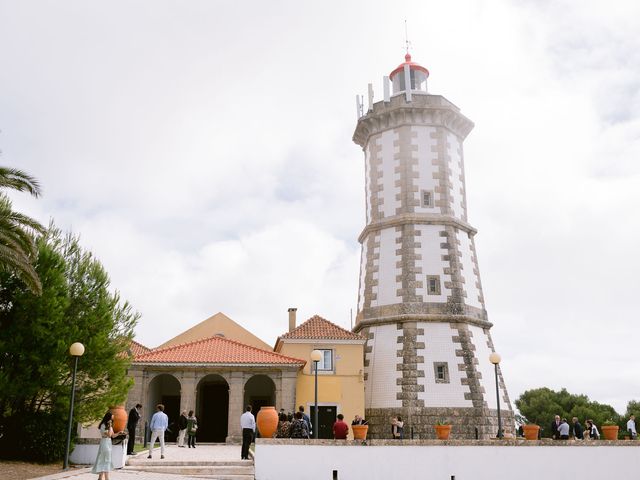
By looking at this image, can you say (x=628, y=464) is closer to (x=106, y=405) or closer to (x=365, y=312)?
(x=365, y=312)

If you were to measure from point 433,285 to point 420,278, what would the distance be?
70 centimetres

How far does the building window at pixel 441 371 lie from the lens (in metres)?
27.3

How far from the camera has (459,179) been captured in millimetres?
31641

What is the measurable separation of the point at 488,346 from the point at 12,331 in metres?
20.8

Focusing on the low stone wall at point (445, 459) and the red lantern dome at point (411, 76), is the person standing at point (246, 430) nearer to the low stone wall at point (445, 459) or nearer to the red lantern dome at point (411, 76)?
the low stone wall at point (445, 459)

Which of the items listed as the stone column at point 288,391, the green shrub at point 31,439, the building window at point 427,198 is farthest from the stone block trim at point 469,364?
the green shrub at point 31,439

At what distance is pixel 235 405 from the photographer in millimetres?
27016

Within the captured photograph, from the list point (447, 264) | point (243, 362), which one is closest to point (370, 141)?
point (447, 264)

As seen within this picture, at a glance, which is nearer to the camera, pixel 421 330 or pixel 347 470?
pixel 347 470

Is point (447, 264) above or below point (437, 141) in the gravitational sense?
below

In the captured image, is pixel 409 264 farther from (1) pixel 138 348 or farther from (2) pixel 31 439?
(2) pixel 31 439

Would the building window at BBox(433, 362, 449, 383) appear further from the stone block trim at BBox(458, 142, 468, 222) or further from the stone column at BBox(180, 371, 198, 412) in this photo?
the stone column at BBox(180, 371, 198, 412)

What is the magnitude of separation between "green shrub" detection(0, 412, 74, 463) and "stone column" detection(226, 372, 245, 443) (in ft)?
30.8

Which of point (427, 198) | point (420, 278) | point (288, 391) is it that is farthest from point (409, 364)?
point (427, 198)
